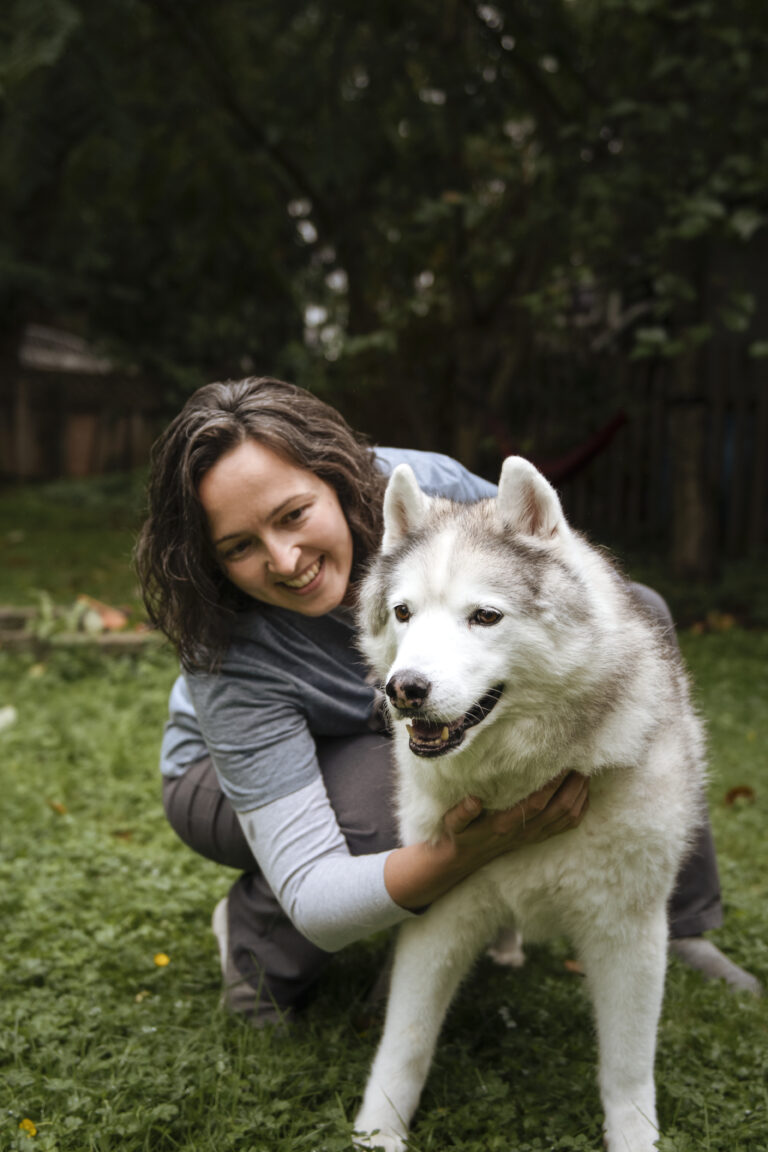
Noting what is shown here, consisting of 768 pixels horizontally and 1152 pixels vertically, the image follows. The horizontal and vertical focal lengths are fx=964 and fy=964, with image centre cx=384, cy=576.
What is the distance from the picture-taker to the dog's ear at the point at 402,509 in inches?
78.0

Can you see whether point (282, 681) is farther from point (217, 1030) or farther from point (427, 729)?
point (217, 1030)

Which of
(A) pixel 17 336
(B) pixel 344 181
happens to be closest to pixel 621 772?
(B) pixel 344 181

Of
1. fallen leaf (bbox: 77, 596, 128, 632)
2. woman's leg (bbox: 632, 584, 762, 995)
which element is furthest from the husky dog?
fallen leaf (bbox: 77, 596, 128, 632)

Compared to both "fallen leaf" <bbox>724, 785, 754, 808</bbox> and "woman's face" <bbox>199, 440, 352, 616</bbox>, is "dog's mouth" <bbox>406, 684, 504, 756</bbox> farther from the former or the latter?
"fallen leaf" <bbox>724, 785, 754, 808</bbox>

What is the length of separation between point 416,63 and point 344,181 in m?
1.05

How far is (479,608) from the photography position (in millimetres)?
1798

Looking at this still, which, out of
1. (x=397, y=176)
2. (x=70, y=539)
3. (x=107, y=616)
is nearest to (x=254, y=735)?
(x=107, y=616)

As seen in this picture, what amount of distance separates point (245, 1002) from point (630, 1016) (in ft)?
3.34

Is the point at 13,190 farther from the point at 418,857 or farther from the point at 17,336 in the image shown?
the point at 418,857

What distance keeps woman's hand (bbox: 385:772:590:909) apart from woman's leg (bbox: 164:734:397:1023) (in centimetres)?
37

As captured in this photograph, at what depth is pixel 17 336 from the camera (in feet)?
45.2

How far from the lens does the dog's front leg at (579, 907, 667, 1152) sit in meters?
2.01

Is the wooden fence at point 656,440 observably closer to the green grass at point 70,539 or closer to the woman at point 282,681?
the green grass at point 70,539

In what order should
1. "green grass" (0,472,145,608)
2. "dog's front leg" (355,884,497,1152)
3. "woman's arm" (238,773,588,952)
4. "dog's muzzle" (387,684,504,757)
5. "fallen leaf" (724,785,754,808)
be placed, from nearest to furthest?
"dog's muzzle" (387,684,504,757) → "woman's arm" (238,773,588,952) → "dog's front leg" (355,884,497,1152) → "fallen leaf" (724,785,754,808) → "green grass" (0,472,145,608)
